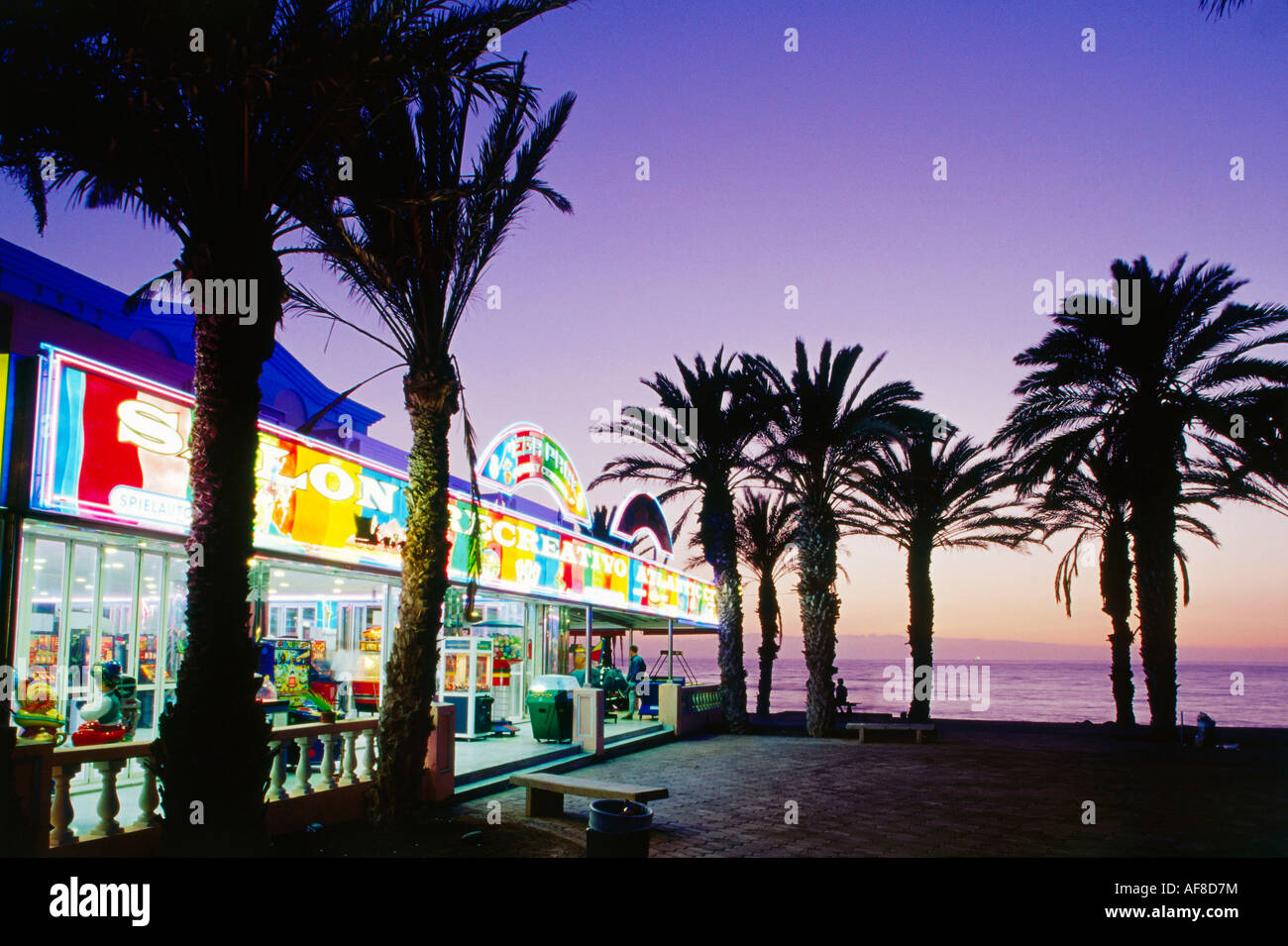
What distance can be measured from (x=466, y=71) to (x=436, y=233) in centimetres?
198

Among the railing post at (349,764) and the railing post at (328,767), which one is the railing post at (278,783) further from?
the railing post at (349,764)

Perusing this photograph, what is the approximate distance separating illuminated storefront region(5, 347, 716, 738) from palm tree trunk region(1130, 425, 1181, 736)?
1266 centimetres

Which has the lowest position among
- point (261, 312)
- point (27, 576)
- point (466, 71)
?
point (27, 576)

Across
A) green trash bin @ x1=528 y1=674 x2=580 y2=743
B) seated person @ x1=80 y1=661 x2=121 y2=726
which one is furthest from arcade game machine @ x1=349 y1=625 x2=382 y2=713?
seated person @ x1=80 y1=661 x2=121 y2=726

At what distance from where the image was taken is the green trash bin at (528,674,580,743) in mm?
16156

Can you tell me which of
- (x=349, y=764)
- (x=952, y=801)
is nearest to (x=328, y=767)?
(x=349, y=764)

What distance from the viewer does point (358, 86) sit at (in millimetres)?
7523

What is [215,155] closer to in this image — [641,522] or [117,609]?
[117,609]

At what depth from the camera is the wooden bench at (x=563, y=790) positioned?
894 cm

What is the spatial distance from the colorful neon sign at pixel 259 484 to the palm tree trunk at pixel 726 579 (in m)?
6.35

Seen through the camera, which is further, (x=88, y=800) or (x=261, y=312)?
(x=88, y=800)

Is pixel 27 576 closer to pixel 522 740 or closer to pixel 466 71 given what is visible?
pixel 466 71
